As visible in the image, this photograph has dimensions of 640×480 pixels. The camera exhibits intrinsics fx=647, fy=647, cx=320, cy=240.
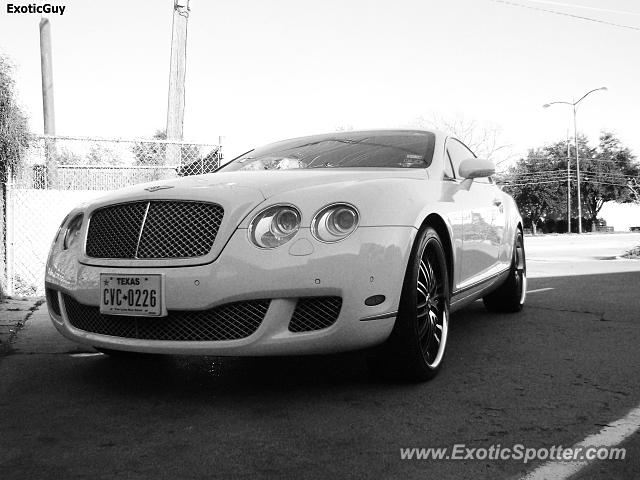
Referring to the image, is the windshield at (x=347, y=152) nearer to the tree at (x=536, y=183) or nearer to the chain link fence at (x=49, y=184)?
the chain link fence at (x=49, y=184)

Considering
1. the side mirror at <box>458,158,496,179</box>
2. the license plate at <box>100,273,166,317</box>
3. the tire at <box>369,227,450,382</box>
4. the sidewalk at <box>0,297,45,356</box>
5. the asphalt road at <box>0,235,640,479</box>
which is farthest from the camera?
the sidewalk at <box>0,297,45,356</box>

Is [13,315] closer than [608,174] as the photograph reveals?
Yes

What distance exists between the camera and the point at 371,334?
2836 mm

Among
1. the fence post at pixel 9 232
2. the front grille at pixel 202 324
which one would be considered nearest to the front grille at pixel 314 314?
the front grille at pixel 202 324

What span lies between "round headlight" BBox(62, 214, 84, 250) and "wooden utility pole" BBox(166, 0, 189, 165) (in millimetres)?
6202

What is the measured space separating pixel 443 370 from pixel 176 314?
1512mm

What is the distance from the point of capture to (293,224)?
286 cm

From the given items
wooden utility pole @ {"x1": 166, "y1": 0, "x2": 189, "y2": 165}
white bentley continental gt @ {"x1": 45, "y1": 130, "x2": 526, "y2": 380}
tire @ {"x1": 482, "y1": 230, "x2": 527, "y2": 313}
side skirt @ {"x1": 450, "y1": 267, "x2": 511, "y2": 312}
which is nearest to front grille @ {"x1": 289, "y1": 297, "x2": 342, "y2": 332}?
white bentley continental gt @ {"x1": 45, "y1": 130, "x2": 526, "y2": 380}

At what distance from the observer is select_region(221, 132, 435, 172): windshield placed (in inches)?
157

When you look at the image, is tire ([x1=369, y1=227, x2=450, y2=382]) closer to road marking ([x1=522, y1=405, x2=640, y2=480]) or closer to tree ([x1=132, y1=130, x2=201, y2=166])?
road marking ([x1=522, y1=405, x2=640, y2=480])

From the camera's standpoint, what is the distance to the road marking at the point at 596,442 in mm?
2076

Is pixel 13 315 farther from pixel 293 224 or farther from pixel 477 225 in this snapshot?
pixel 477 225

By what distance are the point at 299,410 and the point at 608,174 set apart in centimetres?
5908

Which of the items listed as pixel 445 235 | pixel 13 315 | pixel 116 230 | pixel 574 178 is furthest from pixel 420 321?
pixel 574 178
